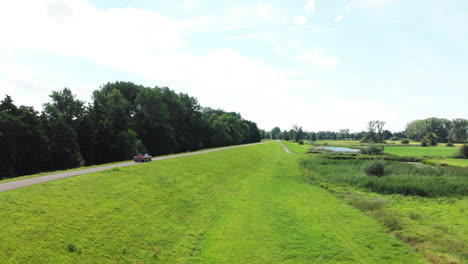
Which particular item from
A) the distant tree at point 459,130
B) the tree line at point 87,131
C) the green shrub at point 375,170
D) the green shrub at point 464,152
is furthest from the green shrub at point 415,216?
the distant tree at point 459,130

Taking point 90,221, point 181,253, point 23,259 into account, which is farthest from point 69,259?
point 181,253

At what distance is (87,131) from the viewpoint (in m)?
52.1

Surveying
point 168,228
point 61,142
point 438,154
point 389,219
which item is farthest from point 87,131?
point 438,154

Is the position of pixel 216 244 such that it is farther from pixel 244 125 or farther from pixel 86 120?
pixel 244 125

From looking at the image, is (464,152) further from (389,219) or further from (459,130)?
(459,130)

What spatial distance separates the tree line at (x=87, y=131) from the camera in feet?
129

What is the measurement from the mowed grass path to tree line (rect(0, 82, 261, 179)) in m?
31.5

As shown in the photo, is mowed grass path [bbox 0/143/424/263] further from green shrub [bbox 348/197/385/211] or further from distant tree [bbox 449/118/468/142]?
distant tree [bbox 449/118/468/142]

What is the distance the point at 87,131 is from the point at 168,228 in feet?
157

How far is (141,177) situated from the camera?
20703mm

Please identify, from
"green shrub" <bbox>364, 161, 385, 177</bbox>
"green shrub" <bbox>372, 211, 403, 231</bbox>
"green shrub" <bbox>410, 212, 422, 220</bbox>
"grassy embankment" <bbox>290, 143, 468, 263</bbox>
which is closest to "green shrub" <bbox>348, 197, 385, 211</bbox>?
"grassy embankment" <bbox>290, 143, 468, 263</bbox>

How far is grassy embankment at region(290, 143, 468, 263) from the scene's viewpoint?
12.2m

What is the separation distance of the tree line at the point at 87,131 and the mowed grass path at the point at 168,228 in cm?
3148

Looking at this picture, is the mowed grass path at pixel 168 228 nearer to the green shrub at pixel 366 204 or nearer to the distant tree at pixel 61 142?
the green shrub at pixel 366 204
